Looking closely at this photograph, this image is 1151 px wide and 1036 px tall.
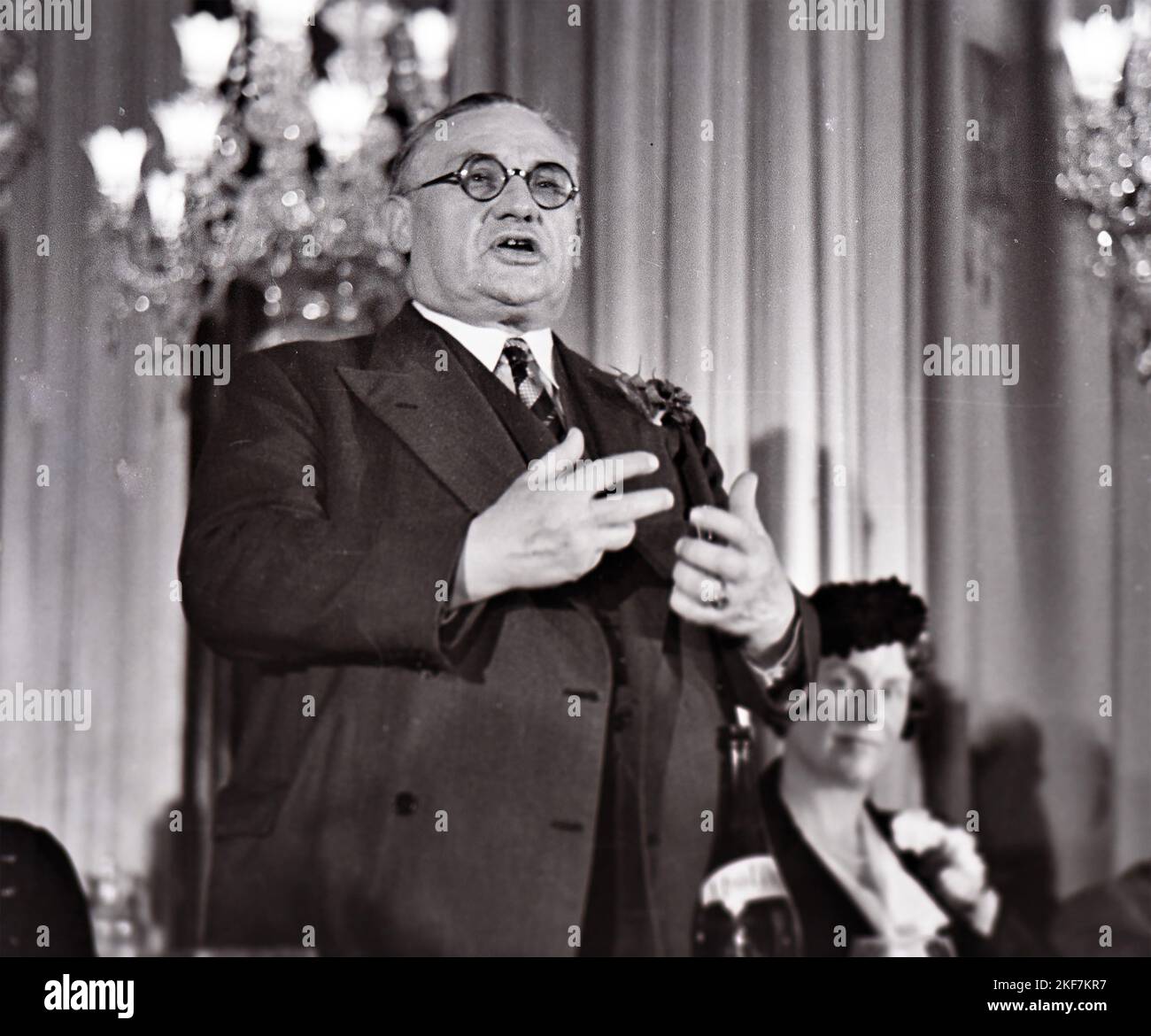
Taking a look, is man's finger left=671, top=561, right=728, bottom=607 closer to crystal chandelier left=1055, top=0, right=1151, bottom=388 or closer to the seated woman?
the seated woman

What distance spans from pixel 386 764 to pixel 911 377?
1495mm

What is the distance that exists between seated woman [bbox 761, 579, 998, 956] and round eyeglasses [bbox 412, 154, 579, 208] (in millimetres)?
1086

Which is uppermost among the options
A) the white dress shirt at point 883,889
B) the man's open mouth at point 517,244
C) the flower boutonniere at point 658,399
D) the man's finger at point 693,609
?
the man's open mouth at point 517,244

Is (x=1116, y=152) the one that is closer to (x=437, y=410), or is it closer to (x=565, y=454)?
(x=565, y=454)

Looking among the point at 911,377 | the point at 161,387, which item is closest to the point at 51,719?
the point at 161,387

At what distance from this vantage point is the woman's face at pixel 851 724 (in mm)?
3703

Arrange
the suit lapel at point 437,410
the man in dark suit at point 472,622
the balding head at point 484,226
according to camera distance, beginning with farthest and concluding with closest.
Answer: the balding head at point 484,226
the suit lapel at point 437,410
the man in dark suit at point 472,622

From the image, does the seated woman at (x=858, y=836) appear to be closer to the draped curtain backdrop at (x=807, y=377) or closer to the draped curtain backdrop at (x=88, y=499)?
the draped curtain backdrop at (x=807, y=377)

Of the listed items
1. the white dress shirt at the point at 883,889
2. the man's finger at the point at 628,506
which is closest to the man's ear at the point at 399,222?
the man's finger at the point at 628,506

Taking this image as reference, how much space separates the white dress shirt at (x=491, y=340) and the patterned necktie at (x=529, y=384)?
0.04 feet

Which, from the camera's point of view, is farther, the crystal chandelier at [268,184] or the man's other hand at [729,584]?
the crystal chandelier at [268,184]

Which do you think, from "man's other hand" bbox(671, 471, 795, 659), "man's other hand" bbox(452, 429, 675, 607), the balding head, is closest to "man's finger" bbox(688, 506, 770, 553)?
"man's other hand" bbox(671, 471, 795, 659)

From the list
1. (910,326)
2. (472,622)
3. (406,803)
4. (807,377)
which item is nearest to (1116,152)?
(910,326)
